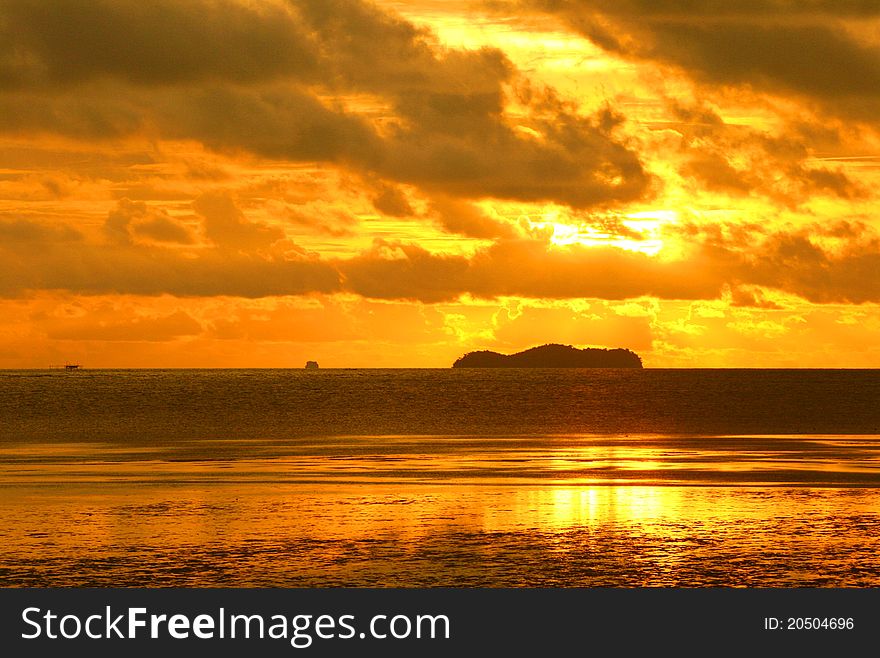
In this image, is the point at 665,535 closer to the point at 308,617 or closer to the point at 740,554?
the point at 740,554

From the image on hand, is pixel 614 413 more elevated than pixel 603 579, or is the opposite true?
pixel 614 413

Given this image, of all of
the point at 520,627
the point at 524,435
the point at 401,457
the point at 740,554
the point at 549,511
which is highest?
the point at 524,435

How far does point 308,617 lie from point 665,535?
12.3m

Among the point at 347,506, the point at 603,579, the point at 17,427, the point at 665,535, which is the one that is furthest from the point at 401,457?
the point at 17,427

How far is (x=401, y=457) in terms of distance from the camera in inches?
2228

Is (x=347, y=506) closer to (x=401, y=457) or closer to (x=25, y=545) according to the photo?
(x=25, y=545)

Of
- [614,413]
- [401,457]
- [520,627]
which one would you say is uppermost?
[614,413]

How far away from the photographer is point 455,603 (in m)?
22.5

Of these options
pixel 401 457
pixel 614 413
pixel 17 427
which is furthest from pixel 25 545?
pixel 614 413

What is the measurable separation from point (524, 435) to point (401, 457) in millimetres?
21423

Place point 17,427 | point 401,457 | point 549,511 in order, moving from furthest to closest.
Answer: point 17,427
point 401,457
point 549,511

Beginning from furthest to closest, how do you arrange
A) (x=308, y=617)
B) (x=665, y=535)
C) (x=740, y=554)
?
(x=665, y=535) → (x=740, y=554) → (x=308, y=617)

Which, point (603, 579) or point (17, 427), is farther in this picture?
point (17, 427)

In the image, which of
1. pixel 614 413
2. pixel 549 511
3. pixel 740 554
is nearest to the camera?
pixel 740 554
